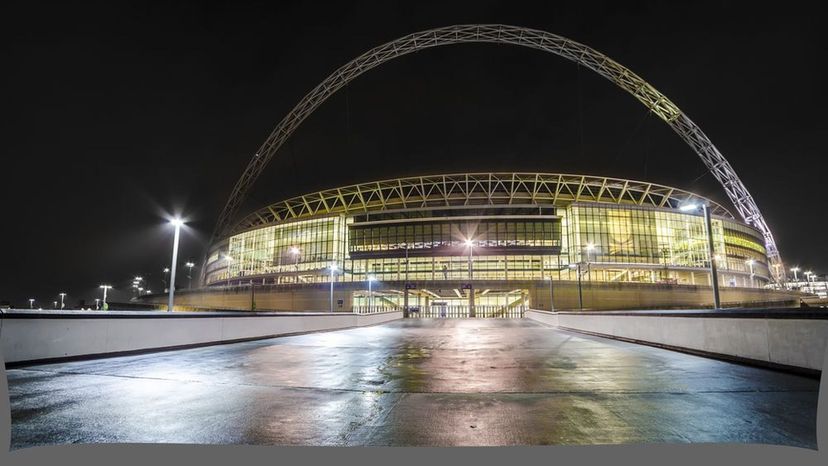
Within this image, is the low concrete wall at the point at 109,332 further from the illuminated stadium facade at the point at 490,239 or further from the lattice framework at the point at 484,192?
the lattice framework at the point at 484,192

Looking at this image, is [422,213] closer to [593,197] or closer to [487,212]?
[487,212]

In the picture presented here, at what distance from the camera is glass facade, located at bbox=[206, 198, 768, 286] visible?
3265 inches

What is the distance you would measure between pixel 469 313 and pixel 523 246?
64.8ft

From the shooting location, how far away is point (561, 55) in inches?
2726

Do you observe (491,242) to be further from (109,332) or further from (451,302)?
(109,332)

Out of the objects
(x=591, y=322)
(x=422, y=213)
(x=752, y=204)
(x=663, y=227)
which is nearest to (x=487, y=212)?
(x=422, y=213)

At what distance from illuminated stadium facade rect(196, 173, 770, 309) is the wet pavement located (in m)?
68.7

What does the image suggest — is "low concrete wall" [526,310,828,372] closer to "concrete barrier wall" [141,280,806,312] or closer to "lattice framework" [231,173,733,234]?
"concrete barrier wall" [141,280,806,312]

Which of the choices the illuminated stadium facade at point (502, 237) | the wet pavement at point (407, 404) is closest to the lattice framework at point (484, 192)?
the illuminated stadium facade at point (502, 237)

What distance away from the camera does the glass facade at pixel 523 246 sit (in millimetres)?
82938

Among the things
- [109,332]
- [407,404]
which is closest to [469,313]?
[109,332]

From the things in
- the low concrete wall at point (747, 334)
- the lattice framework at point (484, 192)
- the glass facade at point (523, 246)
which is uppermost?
the lattice framework at point (484, 192)

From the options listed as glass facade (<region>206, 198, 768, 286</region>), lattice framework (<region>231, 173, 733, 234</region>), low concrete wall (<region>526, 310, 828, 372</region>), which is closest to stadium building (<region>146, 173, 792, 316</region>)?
glass facade (<region>206, 198, 768, 286</region>)

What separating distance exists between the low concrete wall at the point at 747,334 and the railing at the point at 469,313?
2071 inches
